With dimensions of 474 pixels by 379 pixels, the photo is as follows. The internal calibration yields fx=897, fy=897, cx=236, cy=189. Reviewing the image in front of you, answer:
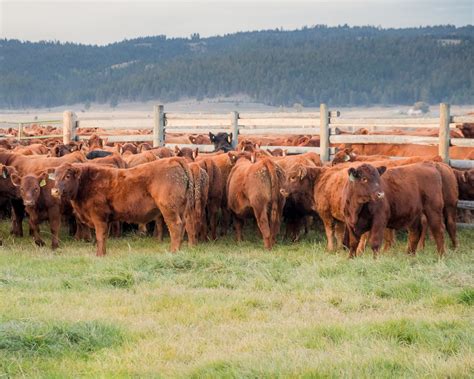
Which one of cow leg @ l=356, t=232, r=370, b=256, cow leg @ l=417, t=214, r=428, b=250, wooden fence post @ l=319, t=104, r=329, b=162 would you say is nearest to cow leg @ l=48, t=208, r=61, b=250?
cow leg @ l=356, t=232, r=370, b=256

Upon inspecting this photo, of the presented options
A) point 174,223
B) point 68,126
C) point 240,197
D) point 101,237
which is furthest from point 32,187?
point 68,126

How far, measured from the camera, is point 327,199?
1328cm

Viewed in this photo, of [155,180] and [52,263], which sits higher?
[155,180]

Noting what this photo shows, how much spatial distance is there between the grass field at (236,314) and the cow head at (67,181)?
0.88 meters

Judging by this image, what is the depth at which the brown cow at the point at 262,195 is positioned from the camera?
13695 mm

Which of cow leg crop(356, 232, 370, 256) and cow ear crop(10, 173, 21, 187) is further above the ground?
cow ear crop(10, 173, 21, 187)

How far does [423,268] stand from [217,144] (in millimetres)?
9659

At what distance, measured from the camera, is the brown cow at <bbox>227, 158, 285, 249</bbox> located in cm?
1370

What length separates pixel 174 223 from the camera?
12.7 meters

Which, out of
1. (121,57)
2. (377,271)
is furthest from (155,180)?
(121,57)

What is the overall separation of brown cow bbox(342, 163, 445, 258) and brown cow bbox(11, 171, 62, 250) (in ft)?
14.5

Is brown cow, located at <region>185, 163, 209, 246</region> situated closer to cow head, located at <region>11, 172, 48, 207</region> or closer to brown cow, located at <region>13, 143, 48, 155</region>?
cow head, located at <region>11, 172, 48, 207</region>

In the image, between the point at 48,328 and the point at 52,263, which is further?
the point at 52,263

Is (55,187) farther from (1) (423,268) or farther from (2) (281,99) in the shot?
(2) (281,99)
